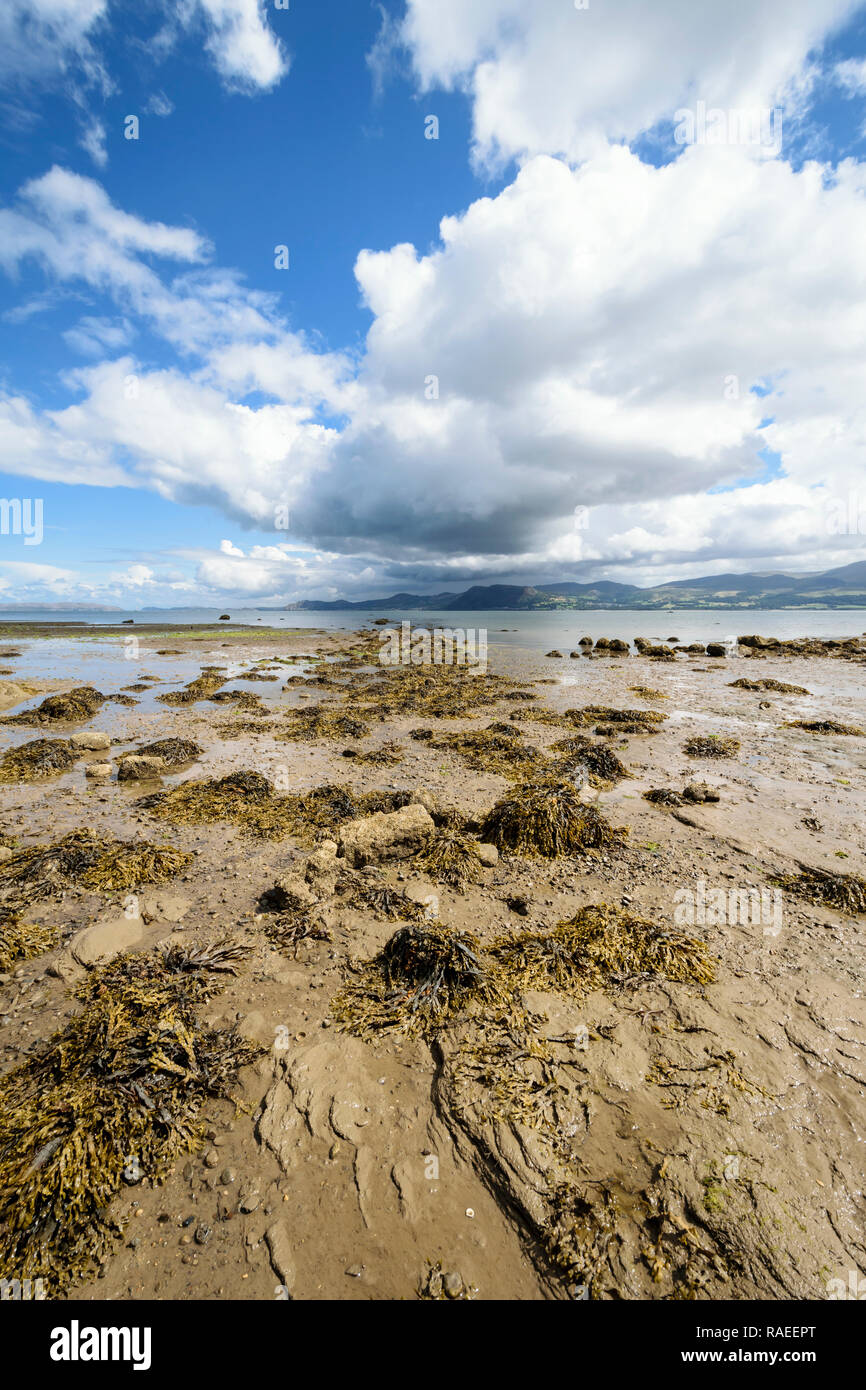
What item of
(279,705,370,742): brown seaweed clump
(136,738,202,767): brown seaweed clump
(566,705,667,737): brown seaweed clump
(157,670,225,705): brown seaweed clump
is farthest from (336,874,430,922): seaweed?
(157,670,225,705): brown seaweed clump

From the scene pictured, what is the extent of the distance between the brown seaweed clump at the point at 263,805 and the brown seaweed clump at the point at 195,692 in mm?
9975

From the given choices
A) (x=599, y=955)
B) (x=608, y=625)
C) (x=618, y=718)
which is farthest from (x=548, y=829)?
(x=608, y=625)

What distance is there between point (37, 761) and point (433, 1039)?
11.1 m

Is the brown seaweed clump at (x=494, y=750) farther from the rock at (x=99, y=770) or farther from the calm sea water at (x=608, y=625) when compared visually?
the calm sea water at (x=608, y=625)

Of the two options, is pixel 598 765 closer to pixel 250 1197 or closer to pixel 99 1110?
pixel 250 1197

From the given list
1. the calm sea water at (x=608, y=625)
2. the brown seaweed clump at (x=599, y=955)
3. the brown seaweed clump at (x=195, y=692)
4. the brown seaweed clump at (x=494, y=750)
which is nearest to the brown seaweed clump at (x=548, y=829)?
the brown seaweed clump at (x=599, y=955)

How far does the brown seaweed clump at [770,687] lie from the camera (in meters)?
20.4

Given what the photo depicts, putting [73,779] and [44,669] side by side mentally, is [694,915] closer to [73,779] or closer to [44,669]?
[73,779]

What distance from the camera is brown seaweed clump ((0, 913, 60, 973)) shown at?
4.73 m

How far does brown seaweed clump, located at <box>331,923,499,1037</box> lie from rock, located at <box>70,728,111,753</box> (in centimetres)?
1064

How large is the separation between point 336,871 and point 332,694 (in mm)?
14998

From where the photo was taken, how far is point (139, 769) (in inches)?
390
